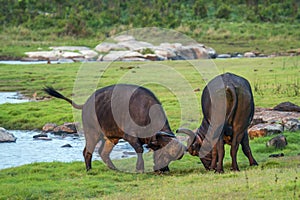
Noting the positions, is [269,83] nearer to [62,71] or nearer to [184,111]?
[184,111]

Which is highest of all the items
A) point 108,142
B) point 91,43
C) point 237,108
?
point 237,108

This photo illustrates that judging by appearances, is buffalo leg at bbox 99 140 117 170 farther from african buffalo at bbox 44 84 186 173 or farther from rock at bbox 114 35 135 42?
rock at bbox 114 35 135 42

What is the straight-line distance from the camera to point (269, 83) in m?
22.2

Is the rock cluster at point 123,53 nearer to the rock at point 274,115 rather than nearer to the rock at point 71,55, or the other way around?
the rock at point 71,55

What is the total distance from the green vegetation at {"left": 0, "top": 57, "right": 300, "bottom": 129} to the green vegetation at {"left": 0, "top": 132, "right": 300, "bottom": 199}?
17.6 ft

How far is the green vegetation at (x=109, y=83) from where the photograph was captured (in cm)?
1862

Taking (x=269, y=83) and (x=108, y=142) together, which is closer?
(x=108, y=142)

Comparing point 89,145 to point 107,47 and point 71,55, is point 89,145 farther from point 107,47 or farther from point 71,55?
point 107,47

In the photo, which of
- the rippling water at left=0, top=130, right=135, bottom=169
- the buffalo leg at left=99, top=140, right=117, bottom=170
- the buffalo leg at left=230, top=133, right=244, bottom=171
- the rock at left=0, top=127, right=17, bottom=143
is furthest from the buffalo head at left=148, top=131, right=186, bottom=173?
the rock at left=0, top=127, right=17, bottom=143

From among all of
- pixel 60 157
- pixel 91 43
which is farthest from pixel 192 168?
pixel 91 43

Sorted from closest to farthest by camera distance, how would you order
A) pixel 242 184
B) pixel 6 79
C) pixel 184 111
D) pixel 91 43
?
pixel 242 184 < pixel 184 111 < pixel 6 79 < pixel 91 43

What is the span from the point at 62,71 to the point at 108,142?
18273mm

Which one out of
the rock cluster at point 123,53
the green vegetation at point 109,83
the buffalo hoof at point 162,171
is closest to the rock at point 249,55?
the rock cluster at point 123,53

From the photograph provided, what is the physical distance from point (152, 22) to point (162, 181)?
144 ft
